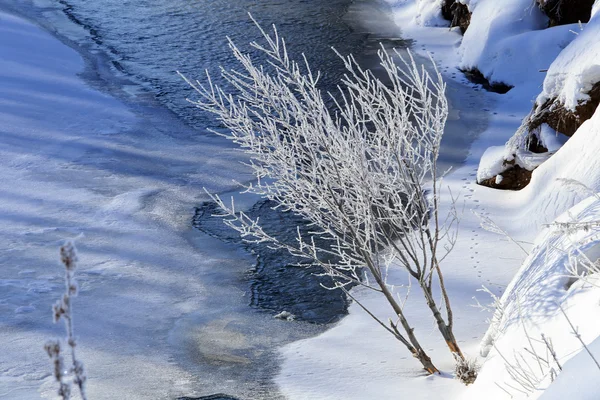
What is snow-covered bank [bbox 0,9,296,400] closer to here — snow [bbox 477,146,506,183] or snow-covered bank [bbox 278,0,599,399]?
snow-covered bank [bbox 278,0,599,399]

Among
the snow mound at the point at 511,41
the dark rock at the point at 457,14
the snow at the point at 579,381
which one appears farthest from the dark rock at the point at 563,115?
the dark rock at the point at 457,14

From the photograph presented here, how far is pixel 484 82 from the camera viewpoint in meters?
11.7

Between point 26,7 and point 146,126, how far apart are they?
6.89 meters

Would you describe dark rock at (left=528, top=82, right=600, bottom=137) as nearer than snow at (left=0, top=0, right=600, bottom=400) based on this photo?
No

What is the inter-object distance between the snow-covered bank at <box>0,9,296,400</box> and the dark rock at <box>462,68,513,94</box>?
4.23 metres

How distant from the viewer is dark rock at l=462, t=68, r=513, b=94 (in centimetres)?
1131

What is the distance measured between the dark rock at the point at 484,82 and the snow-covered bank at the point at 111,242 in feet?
13.9

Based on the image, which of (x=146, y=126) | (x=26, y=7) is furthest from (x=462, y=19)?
(x=26, y=7)

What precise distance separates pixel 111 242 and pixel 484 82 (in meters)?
6.63

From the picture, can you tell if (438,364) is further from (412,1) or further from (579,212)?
(412,1)

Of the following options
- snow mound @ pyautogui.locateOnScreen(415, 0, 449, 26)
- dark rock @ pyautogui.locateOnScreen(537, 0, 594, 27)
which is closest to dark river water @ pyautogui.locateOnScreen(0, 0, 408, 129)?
snow mound @ pyautogui.locateOnScreen(415, 0, 449, 26)

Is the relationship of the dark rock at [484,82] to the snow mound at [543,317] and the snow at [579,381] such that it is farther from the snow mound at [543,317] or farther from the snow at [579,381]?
the snow at [579,381]

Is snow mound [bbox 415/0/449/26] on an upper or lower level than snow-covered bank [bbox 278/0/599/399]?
upper

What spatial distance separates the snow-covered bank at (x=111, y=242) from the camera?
5.73 metres
